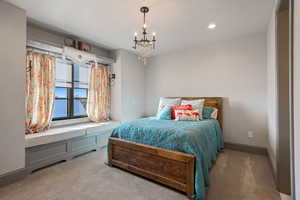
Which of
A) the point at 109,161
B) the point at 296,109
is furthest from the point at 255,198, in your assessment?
the point at 109,161

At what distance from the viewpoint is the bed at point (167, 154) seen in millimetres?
1717

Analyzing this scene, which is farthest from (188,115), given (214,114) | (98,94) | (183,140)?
(98,94)

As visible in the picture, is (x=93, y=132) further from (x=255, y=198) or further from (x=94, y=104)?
(x=255, y=198)

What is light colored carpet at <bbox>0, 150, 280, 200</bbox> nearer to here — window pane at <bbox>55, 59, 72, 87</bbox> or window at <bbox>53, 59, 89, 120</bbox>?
window at <bbox>53, 59, 89, 120</bbox>

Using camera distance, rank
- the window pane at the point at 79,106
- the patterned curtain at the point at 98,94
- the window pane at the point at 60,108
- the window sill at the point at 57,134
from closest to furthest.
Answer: the window sill at the point at 57,134 → the window pane at the point at 60,108 → the window pane at the point at 79,106 → the patterned curtain at the point at 98,94

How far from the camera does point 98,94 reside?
3764mm

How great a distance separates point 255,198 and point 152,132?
4.77ft

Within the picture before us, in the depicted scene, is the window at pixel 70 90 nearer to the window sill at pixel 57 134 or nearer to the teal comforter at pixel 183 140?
the window sill at pixel 57 134

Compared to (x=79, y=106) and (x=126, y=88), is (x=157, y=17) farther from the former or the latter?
(x=79, y=106)

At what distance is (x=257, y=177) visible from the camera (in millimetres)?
2127

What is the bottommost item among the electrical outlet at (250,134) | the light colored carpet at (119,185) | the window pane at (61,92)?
the light colored carpet at (119,185)

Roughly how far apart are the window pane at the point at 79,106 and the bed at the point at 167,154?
1523mm

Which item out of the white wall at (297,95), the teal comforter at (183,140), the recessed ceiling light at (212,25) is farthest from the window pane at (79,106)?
the white wall at (297,95)

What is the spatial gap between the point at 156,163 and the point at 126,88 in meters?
2.50
